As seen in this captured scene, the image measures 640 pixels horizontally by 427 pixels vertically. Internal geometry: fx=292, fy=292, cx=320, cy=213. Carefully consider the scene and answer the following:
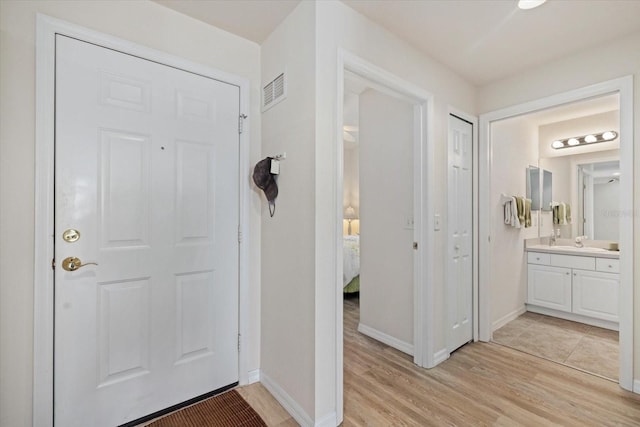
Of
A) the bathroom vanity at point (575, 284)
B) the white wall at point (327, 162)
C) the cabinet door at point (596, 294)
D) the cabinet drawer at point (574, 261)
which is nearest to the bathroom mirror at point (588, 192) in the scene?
the bathroom vanity at point (575, 284)

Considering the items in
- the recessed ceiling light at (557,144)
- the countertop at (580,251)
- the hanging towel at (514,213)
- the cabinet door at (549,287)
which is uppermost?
the recessed ceiling light at (557,144)

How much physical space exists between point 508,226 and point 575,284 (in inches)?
39.8

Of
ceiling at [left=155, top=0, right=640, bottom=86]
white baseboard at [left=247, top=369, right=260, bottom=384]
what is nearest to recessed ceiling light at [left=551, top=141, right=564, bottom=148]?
ceiling at [left=155, top=0, right=640, bottom=86]

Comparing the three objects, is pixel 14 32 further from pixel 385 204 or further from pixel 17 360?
pixel 385 204

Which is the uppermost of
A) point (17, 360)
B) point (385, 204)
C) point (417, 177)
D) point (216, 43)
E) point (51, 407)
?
point (216, 43)

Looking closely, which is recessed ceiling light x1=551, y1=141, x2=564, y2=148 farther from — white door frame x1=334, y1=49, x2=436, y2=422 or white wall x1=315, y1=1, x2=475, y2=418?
white wall x1=315, y1=1, x2=475, y2=418

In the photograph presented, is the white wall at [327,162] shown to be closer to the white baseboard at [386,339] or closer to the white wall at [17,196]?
the white baseboard at [386,339]

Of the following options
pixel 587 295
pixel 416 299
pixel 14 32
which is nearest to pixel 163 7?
pixel 14 32

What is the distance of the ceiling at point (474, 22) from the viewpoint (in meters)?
1.80

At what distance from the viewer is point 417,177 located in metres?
2.40

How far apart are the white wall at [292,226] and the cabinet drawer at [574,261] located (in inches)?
136

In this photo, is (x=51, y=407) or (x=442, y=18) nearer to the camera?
(x=51, y=407)

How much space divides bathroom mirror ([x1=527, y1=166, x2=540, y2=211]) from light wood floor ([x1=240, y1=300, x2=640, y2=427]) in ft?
6.97

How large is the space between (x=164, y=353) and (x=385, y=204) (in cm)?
210
